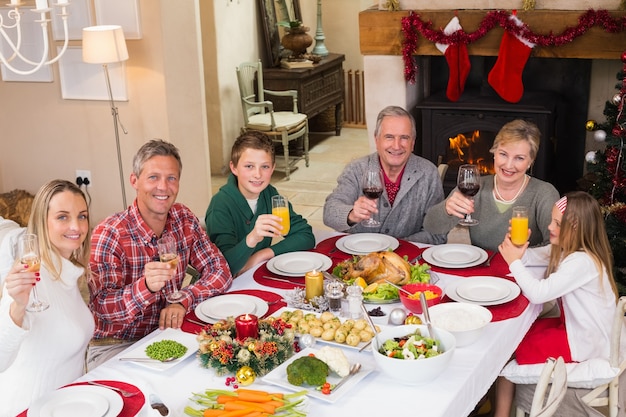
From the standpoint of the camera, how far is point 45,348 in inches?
85.8

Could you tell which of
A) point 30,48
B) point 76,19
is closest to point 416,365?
point 76,19

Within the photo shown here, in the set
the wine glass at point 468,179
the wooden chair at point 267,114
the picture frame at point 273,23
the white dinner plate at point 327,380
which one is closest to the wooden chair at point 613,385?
the wine glass at point 468,179

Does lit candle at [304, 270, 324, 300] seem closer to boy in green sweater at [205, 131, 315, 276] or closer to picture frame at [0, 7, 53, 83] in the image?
boy in green sweater at [205, 131, 315, 276]

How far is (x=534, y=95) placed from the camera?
16.0 feet

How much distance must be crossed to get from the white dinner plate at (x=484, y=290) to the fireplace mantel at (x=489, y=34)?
2159mm

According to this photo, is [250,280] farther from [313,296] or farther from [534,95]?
[534,95]

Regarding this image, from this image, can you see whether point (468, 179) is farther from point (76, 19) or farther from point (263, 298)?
point (76, 19)

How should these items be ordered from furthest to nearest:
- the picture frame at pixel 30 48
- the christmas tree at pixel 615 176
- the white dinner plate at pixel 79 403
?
the picture frame at pixel 30 48, the christmas tree at pixel 615 176, the white dinner plate at pixel 79 403

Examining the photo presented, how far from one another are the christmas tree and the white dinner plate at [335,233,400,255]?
1.32 metres

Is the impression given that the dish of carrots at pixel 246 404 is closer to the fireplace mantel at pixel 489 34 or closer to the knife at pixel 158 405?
the knife at pixel 158 405

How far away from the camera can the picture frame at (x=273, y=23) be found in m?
7.37

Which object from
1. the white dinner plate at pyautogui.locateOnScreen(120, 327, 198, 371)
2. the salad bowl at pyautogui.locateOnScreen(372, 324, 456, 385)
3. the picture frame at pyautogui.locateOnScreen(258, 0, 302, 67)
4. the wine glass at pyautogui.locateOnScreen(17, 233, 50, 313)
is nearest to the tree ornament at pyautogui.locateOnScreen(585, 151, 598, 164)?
the salad bowl at pyautogui.locateOnScreen(372, 324, 456, 385)

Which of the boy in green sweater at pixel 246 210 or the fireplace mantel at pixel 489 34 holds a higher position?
the fireplace mantel at pixel 489 34

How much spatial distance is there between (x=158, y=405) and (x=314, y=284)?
0.76 meters
